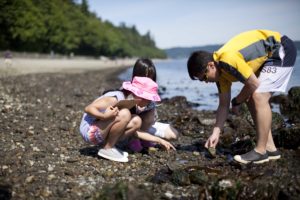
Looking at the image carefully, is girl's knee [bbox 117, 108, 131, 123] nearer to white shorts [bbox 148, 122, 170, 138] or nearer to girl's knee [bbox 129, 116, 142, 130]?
girl's knee [bbox 129, 116, 142, 130]

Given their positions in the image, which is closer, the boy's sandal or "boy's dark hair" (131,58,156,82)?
the boy's sandal

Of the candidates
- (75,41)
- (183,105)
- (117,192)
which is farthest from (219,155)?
(75,41)

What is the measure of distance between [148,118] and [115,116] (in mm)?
834

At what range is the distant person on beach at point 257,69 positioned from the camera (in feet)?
14.5

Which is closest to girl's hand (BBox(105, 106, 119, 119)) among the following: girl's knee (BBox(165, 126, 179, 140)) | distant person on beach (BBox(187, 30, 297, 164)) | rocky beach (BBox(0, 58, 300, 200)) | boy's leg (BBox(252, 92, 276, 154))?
rocky beach (BBox(0, 58, 300, 200))

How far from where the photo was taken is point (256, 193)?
11.7ft

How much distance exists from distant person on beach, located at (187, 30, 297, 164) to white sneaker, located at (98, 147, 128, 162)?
139 centimetres

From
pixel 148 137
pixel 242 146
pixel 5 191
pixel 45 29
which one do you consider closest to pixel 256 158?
pixel 242 146

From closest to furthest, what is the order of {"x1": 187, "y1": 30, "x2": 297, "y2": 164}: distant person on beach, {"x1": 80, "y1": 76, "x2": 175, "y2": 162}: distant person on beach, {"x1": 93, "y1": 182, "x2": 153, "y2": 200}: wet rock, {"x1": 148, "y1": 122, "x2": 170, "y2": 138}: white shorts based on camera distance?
{"x1": 93, "y1": 182, "x2": 153, "y2": 200}: wet rock → {"x1": 187, "y1": 30, "x2": 297, "y2": 164}: distant person on beach → {"x1": 80, "y1": 76, "x2": 175, "y2": 162}: distant person on beach → {"x1": 148, "y1": 122, "x2": 170, "y2": 138}: white shorts

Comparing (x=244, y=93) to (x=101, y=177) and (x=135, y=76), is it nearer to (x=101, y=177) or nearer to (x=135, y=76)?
(x=135, y=76)

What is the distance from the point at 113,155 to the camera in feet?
15.9

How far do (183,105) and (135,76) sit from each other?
22.8 feet

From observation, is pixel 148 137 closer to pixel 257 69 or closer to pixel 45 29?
pixel 257 69

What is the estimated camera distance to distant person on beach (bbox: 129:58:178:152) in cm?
487
